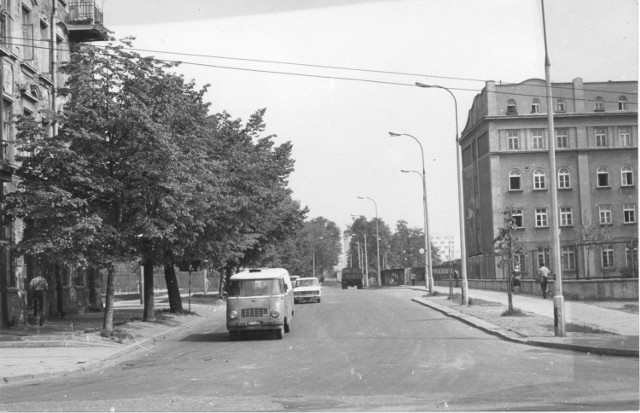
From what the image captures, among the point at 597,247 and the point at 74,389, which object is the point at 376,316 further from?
the point at 74,389

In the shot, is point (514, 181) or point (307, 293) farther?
point (514, 181)

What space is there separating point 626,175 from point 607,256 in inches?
1144

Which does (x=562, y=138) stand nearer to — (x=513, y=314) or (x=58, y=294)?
(x=513, y=314)

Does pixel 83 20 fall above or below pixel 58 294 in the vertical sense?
above

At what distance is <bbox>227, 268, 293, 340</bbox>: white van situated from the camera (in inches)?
832

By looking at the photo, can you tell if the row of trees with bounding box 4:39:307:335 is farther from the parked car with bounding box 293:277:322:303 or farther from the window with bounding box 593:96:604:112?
the window with bounding box 593:96:604:112

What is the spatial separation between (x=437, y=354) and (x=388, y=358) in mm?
1279

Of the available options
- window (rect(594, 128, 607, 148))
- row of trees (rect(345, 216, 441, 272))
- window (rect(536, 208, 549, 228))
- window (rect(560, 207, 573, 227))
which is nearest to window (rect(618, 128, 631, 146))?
window (rect(594, 128, 607, 148))

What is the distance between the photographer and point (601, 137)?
199ft

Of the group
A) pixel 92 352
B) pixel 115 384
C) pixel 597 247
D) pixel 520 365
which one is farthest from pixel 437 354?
pixel 597 247

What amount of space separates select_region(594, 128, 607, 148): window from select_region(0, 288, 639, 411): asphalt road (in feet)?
143

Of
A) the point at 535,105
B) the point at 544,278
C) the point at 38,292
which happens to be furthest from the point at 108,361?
the point at 535,105

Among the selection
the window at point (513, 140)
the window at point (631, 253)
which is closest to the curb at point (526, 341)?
the window at point (631, 253)

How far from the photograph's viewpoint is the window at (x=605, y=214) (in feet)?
197
